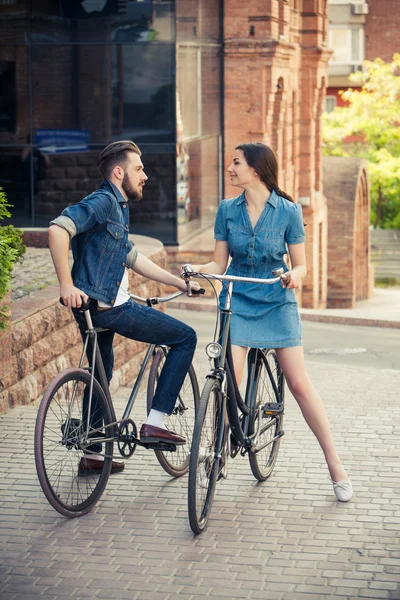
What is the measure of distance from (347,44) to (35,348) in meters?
58.3

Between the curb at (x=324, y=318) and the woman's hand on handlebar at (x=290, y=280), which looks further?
the curb at (x=324, y=318)

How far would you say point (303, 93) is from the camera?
33844mm

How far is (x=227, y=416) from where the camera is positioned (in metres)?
5.53

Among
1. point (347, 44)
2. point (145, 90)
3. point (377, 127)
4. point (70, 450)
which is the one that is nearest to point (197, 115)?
point (145, 90)

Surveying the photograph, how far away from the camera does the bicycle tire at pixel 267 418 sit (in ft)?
19.2

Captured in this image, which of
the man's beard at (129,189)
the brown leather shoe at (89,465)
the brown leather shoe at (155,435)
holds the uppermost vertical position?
the man's beard at (129,189)

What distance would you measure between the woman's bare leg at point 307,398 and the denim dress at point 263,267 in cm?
8

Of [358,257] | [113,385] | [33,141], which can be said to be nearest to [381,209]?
[358,257]

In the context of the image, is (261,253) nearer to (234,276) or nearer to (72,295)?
(234,276)

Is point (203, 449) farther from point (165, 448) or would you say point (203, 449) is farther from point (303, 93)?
point (303, 93)

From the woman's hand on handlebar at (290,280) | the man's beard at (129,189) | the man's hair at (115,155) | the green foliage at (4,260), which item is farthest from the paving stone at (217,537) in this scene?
the man's hair at (115,155)

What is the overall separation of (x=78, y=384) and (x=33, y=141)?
1847 centimetres

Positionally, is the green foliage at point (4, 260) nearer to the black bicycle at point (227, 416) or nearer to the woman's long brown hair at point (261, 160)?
the black bicycle at point (227, 416)

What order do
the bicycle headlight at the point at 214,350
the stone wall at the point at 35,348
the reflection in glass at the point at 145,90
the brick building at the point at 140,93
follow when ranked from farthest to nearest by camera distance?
the brick building at the point at 140,93, the reflection in glass at the point at 145,90, the stone wall at the point at 35,348, the bicycle headlight at the point at 214,350
